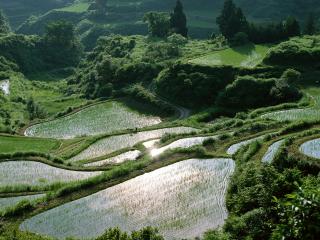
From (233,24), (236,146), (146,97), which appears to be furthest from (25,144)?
(233,24)

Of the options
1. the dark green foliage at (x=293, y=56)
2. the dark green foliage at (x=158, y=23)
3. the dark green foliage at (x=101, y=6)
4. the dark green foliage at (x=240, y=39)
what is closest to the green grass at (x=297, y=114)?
the dark green foliage at (x=293, y=56)

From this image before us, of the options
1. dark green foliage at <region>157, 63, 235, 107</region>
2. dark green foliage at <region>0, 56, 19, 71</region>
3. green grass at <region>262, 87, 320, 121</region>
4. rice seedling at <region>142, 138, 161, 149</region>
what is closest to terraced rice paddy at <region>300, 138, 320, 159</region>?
green grass at <region>262, 87, 320, 121</region>

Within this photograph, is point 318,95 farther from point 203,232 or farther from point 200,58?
point 203,232

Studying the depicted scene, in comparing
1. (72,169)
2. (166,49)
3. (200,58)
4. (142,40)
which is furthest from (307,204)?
(142,40)

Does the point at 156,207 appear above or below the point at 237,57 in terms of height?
above

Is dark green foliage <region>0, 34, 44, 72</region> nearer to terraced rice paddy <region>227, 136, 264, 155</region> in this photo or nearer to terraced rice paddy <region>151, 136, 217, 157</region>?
terraced rice paddy <region>151, 136, 217, 157</region>

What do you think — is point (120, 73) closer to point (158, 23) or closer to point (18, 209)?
point (158, 23)
